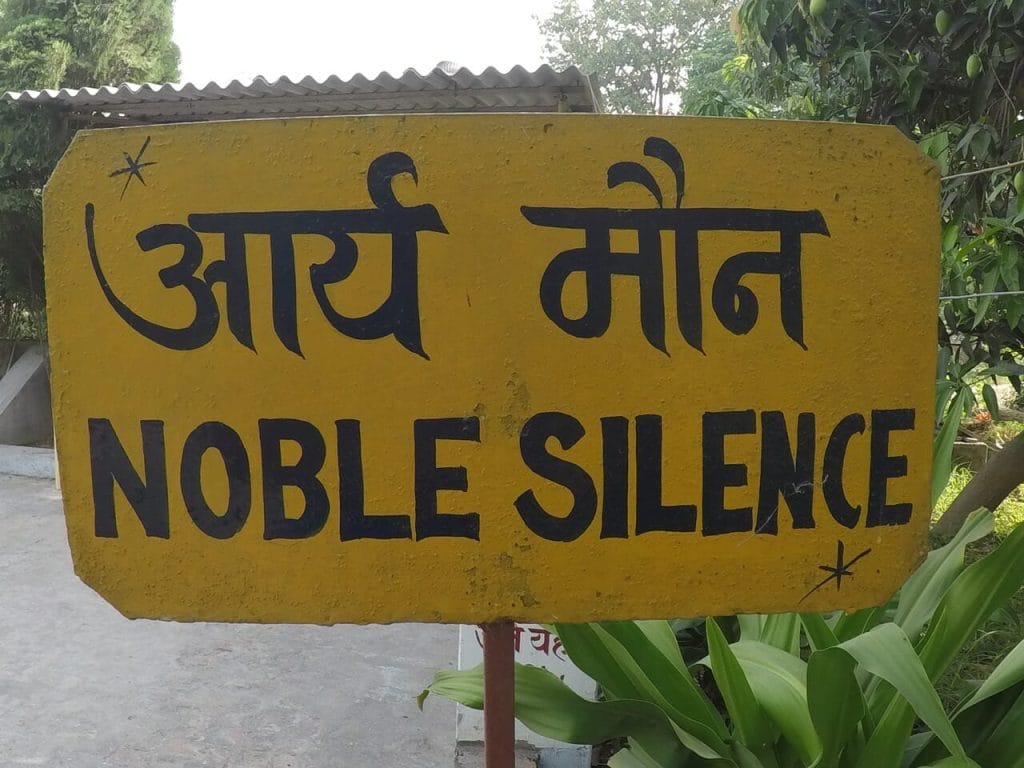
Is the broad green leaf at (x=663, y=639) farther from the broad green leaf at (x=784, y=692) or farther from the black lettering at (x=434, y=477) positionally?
the black lettering at (x=434, y=477)

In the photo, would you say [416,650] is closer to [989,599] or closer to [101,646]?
[101,646]

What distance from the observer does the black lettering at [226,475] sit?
0.73 metres

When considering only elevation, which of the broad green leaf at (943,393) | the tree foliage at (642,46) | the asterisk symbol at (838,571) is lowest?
the broad green leaf at (943,393)

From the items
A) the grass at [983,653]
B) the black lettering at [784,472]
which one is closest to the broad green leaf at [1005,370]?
the grass at [983,653]

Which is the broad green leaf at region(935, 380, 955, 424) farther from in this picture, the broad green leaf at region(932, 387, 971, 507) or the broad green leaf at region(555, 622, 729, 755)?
the broad green leaf at region(555, 622, 729, 755)

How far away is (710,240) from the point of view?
2.38ft

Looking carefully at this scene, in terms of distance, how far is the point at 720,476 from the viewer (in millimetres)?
736

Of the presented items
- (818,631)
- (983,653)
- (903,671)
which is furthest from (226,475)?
(983,653)

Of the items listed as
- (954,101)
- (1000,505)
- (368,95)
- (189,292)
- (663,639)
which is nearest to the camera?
(189,292)

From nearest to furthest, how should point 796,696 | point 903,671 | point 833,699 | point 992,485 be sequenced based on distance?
1. point 903,671
2. point 833,699
3. point 796,696
4. point 992,485

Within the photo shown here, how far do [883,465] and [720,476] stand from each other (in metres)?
0.15

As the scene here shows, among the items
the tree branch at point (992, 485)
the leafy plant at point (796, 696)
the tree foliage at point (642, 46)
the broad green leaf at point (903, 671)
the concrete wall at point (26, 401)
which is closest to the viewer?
the broad green leaf at point (903, 671)

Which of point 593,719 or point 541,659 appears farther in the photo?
point 541,659

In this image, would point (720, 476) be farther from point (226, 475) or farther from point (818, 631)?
point (818, 631)
